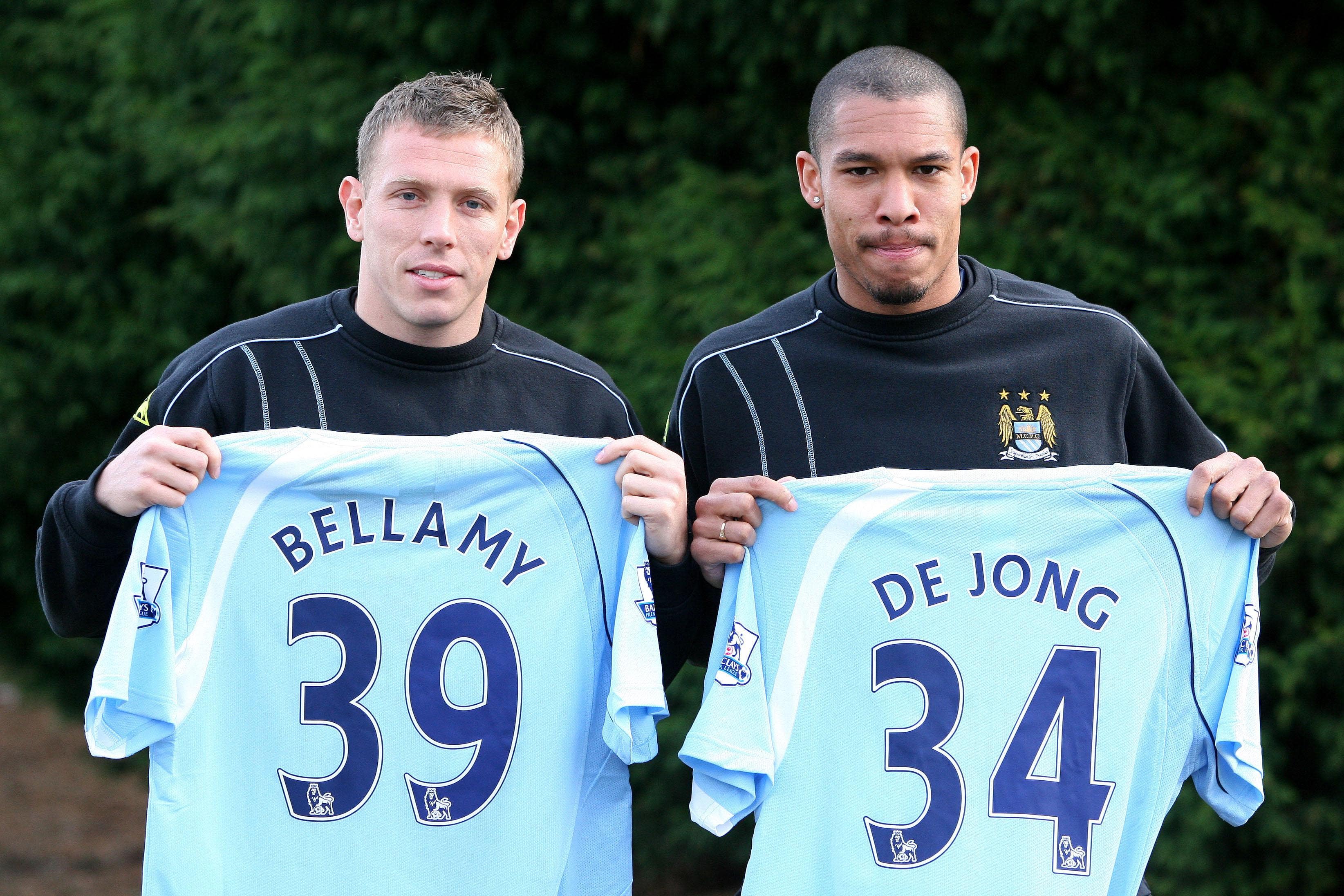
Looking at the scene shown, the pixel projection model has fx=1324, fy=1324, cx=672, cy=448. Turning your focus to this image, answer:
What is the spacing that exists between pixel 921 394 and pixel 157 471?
155 centimetres

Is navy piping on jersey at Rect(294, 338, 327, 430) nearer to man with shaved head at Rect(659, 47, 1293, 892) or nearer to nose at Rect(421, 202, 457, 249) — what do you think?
nose at Rect(421, 202, 457, 249)

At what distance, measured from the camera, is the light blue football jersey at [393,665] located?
269 cm

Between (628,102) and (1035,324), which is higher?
(628,102)

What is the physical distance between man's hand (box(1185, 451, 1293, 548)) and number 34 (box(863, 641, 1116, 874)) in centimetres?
39

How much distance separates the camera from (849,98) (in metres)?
2.79

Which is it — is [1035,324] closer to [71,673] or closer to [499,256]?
[499,256]

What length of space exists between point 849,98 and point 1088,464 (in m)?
0.92

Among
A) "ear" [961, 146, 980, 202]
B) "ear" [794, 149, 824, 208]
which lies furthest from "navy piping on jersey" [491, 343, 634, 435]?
"ear" [961, 146, 980, 202]

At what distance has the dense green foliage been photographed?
4.33m

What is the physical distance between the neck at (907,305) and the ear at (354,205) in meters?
1.04

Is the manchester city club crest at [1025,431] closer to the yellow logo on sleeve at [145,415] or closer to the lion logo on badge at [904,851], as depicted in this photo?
the lion logo on badge at [904,851]

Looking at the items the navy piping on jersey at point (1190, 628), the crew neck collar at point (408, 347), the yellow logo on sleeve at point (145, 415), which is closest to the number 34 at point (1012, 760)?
the navy piping on jersey at point (1190, 628)

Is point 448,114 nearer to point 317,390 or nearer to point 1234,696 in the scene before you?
point 317,390

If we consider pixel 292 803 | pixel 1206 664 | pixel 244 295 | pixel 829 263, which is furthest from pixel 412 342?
pixel 244 295
